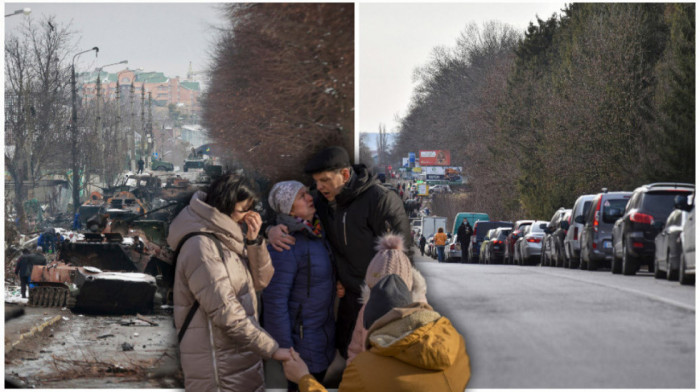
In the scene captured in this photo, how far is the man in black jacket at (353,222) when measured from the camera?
201 inches

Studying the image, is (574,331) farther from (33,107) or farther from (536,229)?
(33,107)

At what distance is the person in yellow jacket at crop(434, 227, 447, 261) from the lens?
898 cm

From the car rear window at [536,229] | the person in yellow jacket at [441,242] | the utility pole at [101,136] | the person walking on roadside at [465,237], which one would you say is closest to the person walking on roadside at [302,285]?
the person in yellow jacket at [441,242]

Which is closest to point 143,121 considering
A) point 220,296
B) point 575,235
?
point 575,235

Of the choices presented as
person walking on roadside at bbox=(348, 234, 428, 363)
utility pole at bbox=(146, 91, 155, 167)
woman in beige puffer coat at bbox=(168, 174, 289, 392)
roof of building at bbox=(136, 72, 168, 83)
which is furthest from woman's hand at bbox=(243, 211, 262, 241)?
roof of building at bbox=(136, 72, 168, 83)

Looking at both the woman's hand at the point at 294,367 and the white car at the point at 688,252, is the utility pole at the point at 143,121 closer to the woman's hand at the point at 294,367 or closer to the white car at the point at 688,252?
the white car at the point at 688,252

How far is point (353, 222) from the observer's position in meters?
5.15

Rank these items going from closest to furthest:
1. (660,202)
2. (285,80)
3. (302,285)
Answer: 1. (302,285)
2. (285,80)
3. (660,202)

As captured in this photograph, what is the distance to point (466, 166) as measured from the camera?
30.2 feet

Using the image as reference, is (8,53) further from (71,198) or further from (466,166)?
(466,166)

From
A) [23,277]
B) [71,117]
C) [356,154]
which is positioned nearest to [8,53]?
[71,117]

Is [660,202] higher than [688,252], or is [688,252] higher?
[660,202]

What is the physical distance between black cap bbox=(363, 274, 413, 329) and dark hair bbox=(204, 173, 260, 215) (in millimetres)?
996

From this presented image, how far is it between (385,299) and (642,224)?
24.3ft
